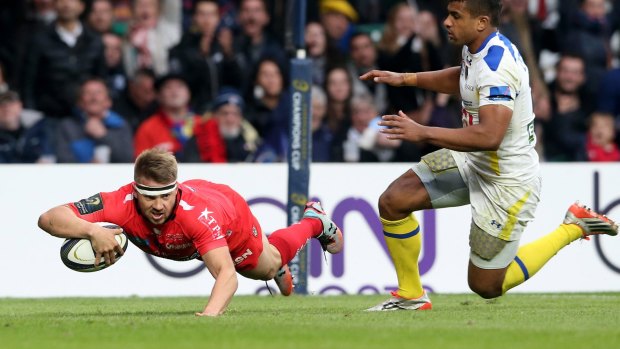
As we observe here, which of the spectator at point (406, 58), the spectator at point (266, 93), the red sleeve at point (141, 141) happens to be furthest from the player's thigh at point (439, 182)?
the spectator at point (406, 58)

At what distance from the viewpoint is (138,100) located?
1493cm

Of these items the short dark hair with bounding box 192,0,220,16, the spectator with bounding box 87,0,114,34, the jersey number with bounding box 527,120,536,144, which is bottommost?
the jersey number with bounding box 527,120,536,144

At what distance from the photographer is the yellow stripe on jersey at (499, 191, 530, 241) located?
8875mm

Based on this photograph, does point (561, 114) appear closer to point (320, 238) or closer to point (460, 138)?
point (320, 238)

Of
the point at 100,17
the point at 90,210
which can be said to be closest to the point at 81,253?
the point at 90,210

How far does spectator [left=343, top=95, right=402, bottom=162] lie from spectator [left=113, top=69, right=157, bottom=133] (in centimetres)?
230

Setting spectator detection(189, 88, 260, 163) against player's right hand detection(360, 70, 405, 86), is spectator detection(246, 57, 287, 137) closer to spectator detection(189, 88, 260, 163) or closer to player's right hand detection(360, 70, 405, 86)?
spectator detection(189, 88, 260, 163)

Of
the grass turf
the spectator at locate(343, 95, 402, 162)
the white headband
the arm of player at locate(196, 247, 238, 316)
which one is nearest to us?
the grass turf

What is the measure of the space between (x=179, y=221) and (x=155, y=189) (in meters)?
0.30

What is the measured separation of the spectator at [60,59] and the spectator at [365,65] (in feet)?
9.95

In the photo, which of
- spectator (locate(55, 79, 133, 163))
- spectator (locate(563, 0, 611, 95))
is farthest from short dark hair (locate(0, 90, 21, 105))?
spectator (locate(563, 0, 611, 95))

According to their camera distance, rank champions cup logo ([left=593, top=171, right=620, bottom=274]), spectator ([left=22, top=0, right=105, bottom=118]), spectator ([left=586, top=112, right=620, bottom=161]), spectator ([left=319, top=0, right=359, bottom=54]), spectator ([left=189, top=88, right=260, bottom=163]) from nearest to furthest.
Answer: champions cup logo ([left=593, top=171, right=620, bottom=274]) → spectator ([left=189, top=88, right=260, bottom=163]) → spectator ([left=22, top=0, right=105, bottom=118]) → spectator ([left=586, top=112, right=620, bottom=161]) → spectator ([left=319, top=0, right=359, bottom=54])

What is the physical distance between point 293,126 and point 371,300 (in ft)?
6.37

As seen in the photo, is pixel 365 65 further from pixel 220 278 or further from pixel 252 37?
pixel 220 278
